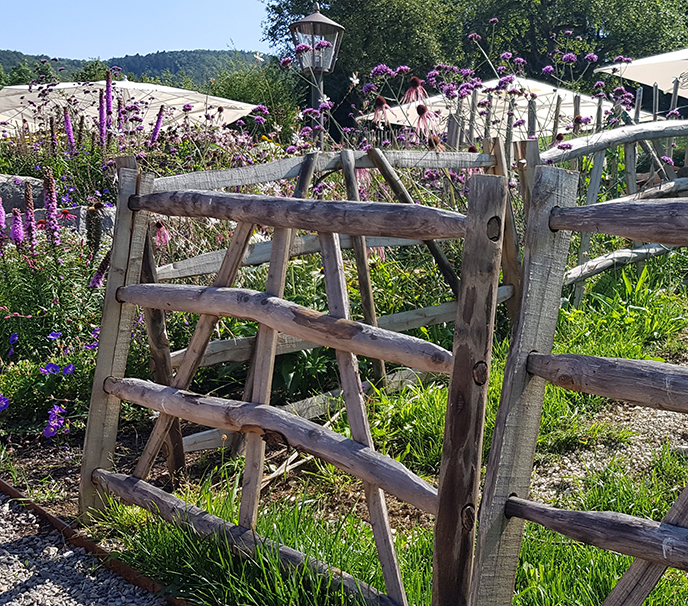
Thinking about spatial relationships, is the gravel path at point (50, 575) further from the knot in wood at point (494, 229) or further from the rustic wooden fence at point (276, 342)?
the knot in wood at point (494, 229)

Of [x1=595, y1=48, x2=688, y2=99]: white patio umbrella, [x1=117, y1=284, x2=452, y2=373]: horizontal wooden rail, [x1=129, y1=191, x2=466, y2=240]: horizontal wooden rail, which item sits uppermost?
[x1=595, y1=48, x2=688, y2=99]: white patio umbrella

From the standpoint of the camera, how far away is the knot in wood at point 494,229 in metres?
1.87

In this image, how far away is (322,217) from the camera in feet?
8.05

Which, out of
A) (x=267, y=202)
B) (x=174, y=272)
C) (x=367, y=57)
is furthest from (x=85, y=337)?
(x=367, y=57)

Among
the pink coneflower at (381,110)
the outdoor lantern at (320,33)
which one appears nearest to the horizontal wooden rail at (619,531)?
the pink coneflower at (381,110)

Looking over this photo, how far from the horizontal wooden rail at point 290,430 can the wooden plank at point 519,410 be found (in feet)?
0.66

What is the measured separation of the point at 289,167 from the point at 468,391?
2.42 m

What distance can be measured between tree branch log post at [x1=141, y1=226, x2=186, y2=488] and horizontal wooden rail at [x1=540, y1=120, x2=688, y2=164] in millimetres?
2711

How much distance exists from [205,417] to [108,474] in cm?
69

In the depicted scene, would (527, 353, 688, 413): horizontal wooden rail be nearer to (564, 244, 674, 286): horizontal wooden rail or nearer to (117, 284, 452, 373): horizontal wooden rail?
(117, 284, 452, 373): horizontal wooden rail

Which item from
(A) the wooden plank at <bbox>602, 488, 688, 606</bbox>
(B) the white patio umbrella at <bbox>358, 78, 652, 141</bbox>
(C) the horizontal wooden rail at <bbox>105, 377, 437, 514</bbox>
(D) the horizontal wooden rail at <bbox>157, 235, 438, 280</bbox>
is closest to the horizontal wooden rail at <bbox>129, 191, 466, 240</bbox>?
(D) the horizontal wooden rail at <bbox>157, 235, 438, 280</bbox>

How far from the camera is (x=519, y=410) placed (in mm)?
1912

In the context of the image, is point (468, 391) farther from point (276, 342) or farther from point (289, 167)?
point (289, 167)

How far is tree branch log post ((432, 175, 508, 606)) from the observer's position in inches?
73.8
